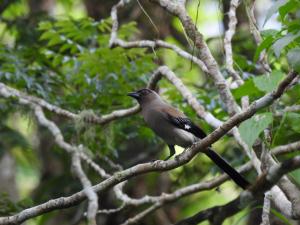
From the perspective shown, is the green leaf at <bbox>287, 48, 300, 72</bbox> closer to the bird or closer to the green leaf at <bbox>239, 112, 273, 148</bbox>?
the green leaf at <bbox>239, 112, 273, 148</bbox>

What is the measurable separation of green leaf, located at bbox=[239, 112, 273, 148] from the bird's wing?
243 centimetres

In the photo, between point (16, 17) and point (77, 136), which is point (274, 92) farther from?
point (16, 17)

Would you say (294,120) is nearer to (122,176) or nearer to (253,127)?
(253,127)

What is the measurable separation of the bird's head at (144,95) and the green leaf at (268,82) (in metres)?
2.95

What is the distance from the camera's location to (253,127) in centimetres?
313

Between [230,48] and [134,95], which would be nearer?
[230,48]

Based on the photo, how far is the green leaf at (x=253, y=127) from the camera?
3072mm

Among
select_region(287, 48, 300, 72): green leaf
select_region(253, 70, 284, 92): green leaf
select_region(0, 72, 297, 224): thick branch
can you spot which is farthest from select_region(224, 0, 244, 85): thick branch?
select_region(287, 48, 300, 72): green leaf

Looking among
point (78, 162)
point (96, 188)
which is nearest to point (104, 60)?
point (78, 162)

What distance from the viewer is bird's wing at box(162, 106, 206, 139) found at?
18.8 feet

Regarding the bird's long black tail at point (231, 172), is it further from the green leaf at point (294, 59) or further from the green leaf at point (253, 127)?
the green leaf at point (294, 59)

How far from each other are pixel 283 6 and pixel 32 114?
3990mm

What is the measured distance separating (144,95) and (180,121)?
2.23 ft

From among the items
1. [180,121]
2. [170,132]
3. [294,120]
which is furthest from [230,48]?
[294,120]
